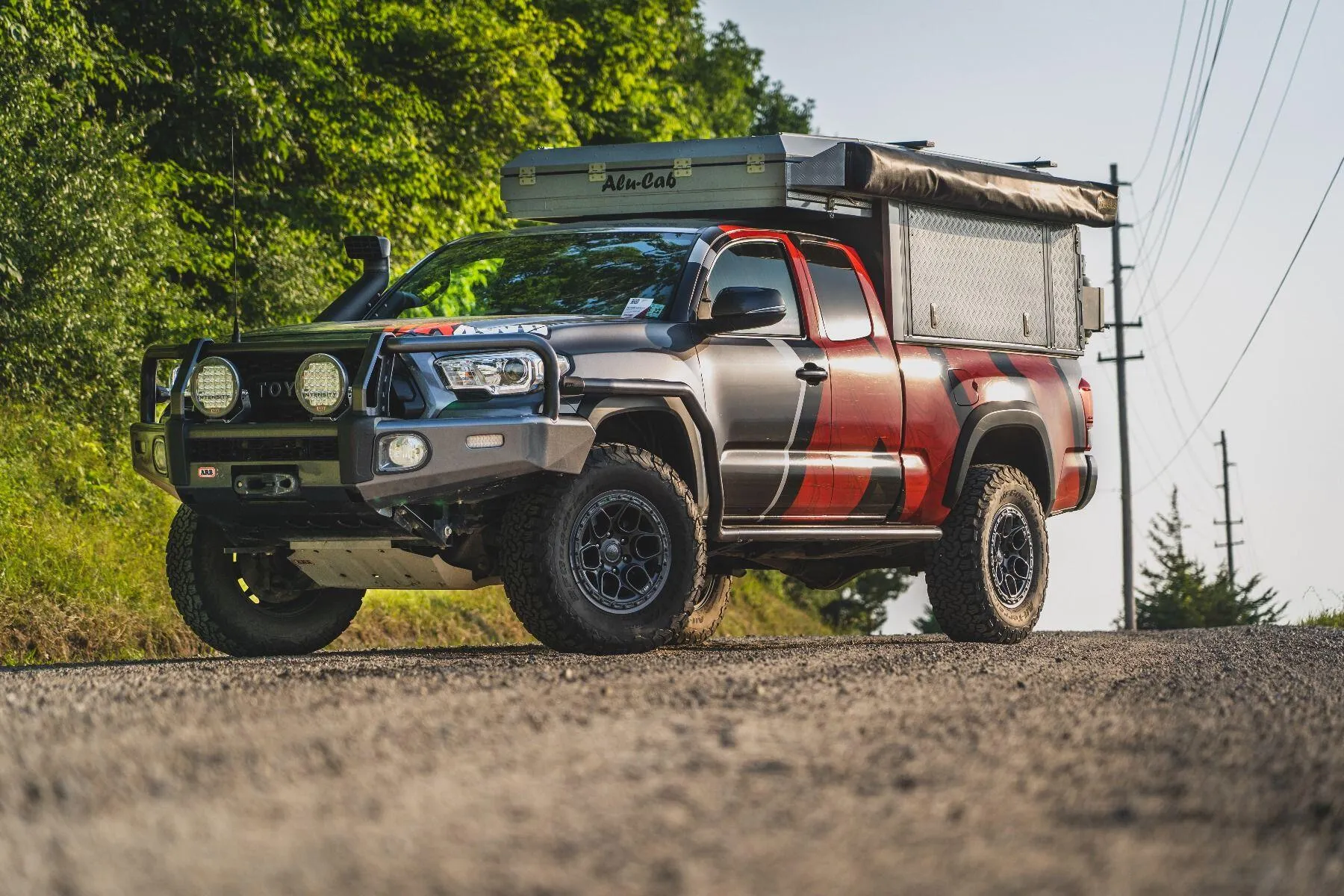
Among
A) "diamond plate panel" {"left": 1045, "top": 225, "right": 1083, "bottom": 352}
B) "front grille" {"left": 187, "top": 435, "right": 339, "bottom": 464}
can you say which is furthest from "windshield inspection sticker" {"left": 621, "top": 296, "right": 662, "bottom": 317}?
"diamond plate panel" {"left": 1045, "top": 225, "right": 1083, "bottom": 352}

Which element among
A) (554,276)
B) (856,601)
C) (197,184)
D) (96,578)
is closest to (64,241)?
(96,578)

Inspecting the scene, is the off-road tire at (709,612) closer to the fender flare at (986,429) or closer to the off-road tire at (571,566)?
the fender flare at (986,429)

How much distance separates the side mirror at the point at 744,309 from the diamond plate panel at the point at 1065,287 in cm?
369

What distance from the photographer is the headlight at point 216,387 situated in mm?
8492

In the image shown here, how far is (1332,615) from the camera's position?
19.7 m

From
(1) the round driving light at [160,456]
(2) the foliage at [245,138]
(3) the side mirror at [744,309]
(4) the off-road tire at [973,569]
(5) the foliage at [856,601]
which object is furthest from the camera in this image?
(5) the foliage at [856,601]

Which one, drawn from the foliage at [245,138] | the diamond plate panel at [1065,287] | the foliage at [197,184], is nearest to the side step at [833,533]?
the diamond plate panel at [1065,287]

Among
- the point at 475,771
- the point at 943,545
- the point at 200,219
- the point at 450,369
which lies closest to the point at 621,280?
the point at 450,369

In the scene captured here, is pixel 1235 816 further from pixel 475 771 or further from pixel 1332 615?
pixel 1332 615

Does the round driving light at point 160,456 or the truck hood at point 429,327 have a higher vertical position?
the truck hood at point 429,327

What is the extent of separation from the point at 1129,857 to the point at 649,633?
489cm

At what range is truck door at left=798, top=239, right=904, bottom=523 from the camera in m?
9.91

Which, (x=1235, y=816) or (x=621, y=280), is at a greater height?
(x=621, y=280)

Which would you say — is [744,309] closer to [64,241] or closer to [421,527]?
[421,527]
